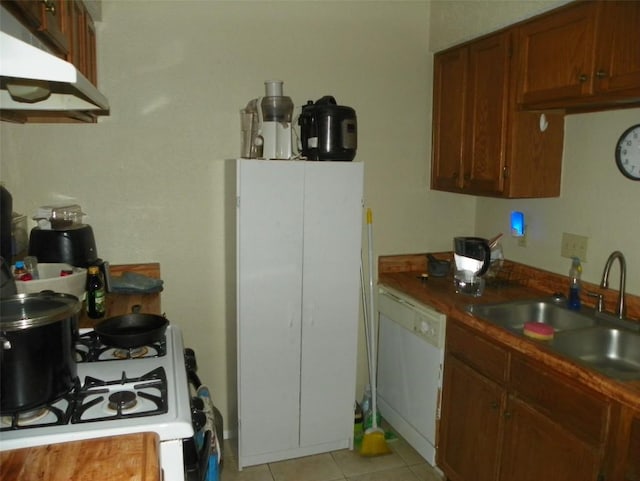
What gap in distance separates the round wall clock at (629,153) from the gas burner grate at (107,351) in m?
2.05

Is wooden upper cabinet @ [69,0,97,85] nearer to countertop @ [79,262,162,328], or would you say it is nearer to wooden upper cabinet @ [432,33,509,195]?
countertop @ [79,262,162,328]

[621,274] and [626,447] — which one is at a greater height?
[621,274]

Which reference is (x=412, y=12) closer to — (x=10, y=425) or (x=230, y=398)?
(x=230, y=398)

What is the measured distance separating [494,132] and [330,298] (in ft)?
3.89

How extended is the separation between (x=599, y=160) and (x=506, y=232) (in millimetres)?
760

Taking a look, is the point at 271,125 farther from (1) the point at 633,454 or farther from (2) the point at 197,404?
(1) the point at 633,454

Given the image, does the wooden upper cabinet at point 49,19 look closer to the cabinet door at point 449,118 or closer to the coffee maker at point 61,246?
the coffee maker at point 61,246

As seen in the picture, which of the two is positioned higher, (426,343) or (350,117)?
(350,117)

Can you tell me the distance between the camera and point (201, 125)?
9.03ft

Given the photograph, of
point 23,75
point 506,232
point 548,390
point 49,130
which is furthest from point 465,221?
point 23,75

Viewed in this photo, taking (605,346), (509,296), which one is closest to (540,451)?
(605,346)

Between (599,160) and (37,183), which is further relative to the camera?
(37,183)

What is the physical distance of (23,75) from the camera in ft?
3.57

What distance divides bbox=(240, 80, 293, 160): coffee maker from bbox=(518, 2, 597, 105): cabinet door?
113 cm
